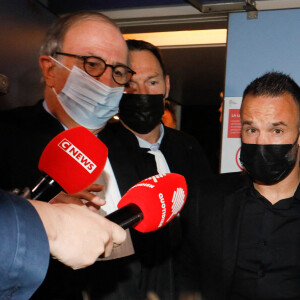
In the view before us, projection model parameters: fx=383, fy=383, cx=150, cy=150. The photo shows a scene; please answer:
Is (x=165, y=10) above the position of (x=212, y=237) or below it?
above

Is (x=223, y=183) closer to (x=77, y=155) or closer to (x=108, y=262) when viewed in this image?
(x=108, y=262)

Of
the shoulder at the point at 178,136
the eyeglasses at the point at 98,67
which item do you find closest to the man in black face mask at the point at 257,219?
the shoulder at the point at 178,136

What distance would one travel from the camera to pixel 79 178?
32.2 inches

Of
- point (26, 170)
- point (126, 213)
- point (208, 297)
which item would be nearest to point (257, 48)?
point (208, 297)

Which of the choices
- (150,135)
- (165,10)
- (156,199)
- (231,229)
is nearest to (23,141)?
(156,199)

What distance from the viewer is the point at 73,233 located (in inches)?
19.7

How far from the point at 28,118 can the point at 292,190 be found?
1165 mm

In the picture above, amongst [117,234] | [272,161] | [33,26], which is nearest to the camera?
[117,234]

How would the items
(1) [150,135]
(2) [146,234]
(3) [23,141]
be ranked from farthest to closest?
1. (1) [150,135]
2. (2) [146,234]
3. (3) [23,141]

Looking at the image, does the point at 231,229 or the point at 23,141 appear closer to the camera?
the point at 23,141

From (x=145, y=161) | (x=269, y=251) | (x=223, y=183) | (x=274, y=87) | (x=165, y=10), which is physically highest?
(x=165, y=10)

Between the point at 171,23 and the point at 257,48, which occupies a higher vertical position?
the point at 171,23

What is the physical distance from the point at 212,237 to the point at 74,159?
1.04 meters

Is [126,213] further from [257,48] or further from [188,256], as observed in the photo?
[257,48]
